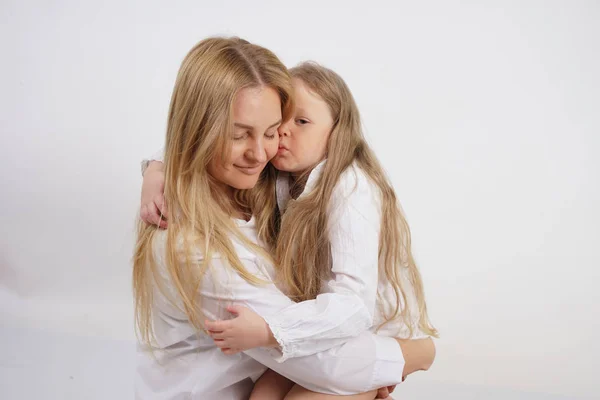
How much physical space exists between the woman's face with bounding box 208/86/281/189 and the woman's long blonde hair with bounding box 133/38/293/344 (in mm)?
25

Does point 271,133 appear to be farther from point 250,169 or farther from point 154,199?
point 154,199

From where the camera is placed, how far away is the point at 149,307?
2.46m

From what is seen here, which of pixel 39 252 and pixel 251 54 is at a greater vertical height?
pixel 251 54

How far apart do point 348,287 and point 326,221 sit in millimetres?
231

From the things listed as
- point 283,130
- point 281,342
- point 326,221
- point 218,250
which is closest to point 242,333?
point 281,342

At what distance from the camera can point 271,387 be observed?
2365 mm

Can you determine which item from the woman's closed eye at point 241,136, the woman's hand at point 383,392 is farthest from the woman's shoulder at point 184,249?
the woman's hand at point 383,392

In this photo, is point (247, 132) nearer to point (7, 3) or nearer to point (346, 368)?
point (346, 368)

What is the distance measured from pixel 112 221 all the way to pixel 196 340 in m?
1.83

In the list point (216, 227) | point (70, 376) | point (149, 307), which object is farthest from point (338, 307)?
point (70, 376)

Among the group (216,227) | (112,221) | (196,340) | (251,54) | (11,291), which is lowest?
(11,291)

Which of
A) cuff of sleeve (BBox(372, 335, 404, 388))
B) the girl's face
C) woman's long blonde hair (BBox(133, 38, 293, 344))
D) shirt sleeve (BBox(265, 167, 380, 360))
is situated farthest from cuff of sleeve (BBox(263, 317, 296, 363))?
the girl's face

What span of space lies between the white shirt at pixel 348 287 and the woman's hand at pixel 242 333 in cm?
3

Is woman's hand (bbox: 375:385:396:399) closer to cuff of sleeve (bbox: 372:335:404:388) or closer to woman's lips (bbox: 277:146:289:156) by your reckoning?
cuff of sleeve (bbox: 372:335:404:388)
